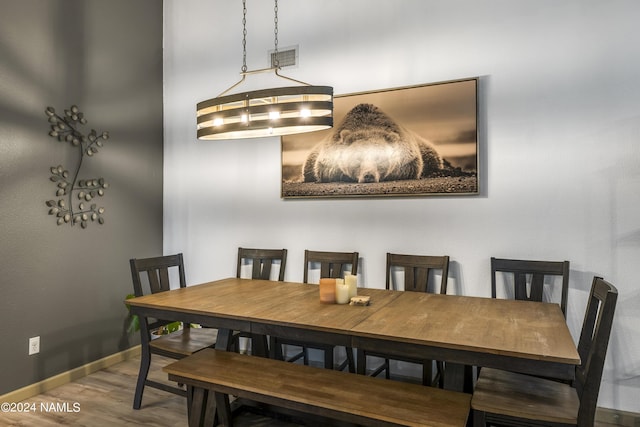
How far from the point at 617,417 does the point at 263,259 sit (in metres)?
2.70

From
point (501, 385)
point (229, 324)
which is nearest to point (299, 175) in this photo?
point (229, 324)

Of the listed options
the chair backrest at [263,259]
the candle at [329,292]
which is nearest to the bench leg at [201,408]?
the candle at [329,292]

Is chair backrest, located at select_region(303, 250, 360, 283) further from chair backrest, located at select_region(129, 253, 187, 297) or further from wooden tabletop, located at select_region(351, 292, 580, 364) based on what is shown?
chair backrest, located at select_region(129, 253, 187, 297)

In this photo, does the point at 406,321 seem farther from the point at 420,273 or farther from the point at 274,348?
the point at 274,348

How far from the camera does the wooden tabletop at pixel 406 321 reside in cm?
175

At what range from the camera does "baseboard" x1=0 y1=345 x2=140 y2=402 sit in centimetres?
300

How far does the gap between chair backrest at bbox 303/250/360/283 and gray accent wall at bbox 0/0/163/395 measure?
70.7 inches

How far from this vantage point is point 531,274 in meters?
2.89

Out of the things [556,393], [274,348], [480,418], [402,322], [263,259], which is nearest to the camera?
[480,418]

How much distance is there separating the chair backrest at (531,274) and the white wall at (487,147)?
0.15 meters

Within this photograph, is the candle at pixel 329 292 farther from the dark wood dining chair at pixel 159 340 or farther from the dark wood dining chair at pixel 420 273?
the dark wood dining chair at pixel 159 340

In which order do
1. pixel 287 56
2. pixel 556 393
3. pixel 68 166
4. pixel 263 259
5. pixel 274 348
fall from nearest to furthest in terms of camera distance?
1. pixel 556 393
2. pixel 274 348
3. pixel 68 166
4. pixel 263 259
5. pixel 287 56

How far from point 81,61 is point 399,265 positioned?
3049mm

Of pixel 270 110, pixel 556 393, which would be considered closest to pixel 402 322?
pixel 556 393
